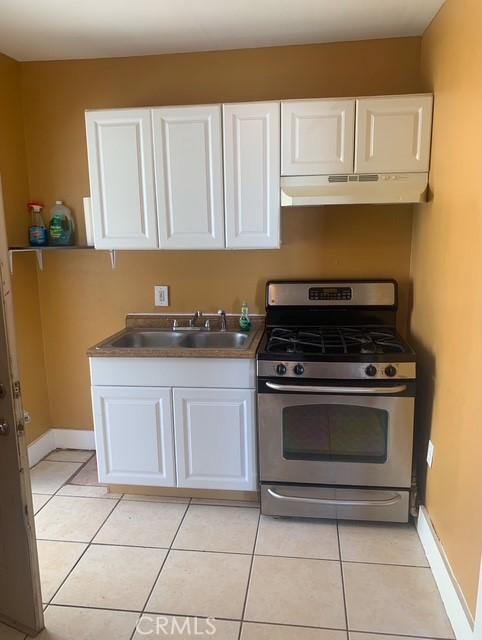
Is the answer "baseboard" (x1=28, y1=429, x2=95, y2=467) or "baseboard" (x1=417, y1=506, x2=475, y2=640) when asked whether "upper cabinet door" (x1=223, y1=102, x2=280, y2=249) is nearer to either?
"baseboard" (x1=417, y1=506, x2=475, y2=640)

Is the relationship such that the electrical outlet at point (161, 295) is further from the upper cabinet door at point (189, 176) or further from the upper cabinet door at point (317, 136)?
the upper cabinet door at point (317, 136)

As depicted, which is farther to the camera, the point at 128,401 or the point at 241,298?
the point at 241,298

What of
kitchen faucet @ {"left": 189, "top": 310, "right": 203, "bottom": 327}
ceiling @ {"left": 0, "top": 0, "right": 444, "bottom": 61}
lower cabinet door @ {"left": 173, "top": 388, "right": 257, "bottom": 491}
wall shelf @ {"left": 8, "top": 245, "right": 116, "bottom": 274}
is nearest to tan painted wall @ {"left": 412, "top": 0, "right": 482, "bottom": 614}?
ceiling @ {"left": 0, "top": 0, "right": 444, "bottom": 61}

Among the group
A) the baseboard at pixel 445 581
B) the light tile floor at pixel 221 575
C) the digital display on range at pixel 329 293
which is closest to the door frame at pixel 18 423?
the light tile floor at pixel 221 575

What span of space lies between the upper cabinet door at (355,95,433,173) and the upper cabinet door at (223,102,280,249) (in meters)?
0.41

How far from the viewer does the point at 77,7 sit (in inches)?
85.7

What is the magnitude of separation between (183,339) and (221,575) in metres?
1.30

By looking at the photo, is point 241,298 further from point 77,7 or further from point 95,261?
point 77,7

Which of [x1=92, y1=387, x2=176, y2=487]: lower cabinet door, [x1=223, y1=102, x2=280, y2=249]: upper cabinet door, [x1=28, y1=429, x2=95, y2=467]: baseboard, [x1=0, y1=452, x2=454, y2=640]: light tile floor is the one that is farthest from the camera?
[x1=28, y1=429, x2=95, y2=467]: baseboard

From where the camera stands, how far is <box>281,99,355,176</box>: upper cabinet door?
2.34 m

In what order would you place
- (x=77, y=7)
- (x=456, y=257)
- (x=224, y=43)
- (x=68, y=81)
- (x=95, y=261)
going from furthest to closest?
(x=95, y=261), (x=68, y=81), (x=224, y=43), (x=77, y=7), (x=456, y=257)

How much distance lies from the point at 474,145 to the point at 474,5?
1.66 ft

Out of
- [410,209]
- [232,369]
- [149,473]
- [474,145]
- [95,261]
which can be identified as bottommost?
[149,473]

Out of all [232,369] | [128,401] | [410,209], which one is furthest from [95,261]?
[410,209]
